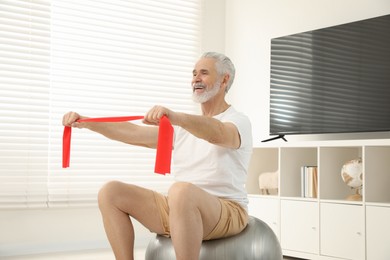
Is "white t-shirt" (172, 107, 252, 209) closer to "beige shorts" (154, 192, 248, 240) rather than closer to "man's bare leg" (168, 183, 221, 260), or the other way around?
"beige shorts" (154, 192, 248, 240)

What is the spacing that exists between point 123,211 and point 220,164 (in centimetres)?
45

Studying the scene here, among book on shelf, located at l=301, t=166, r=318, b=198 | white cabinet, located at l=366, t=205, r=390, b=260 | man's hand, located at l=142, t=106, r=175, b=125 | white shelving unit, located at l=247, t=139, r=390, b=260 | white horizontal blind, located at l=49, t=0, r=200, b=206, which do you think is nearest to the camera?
man's hand, located at l=142, t=106, r=175, b=125

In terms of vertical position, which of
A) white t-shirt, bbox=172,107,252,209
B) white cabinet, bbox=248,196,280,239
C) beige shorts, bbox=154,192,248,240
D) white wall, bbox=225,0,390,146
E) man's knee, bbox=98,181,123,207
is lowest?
white cabinet, bbox=248,196,280,239

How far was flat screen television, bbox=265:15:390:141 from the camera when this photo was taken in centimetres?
393

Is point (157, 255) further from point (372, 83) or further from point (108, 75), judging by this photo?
point (108, 75)

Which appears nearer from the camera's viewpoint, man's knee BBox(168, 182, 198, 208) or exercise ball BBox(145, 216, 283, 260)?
man's knee BBox(168, 182, 198, 208)

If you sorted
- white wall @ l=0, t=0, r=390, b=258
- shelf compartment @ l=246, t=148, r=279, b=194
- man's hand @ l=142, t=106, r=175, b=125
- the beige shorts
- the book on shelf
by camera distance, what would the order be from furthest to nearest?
shelf compartment @ l=246, t=148, r=279, b=194, white wall @ l=0, t=0, r=390, b=258, the book on shelf, the beige shorts, man's hand @ l=142, t=106, r=175, b=125

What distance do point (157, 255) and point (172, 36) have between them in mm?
3051

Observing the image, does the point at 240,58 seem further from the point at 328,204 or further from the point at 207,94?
the point at 207,94

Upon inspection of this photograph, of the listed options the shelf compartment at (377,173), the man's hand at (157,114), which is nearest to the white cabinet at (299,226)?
the shelf compartment at (377,173)

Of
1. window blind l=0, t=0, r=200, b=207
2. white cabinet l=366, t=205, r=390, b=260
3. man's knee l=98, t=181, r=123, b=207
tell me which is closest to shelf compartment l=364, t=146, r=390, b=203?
white cabinet l=366, t=205, r=390, b=260

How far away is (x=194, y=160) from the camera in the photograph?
2.63 m

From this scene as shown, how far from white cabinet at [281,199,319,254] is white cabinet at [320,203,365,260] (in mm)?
73

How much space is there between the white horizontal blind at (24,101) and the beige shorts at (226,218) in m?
2.08
